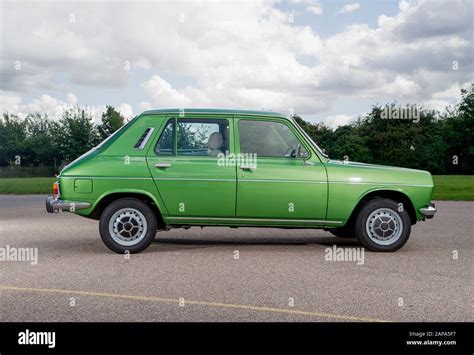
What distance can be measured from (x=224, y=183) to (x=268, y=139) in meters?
0.90

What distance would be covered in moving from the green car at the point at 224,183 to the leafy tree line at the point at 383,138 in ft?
164

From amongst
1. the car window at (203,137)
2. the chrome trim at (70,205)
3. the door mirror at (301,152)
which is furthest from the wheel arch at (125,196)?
the door mirror at (301,152)

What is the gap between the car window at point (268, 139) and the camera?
833 cm

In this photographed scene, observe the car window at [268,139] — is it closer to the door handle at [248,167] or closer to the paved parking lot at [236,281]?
the door handle at [248,167]

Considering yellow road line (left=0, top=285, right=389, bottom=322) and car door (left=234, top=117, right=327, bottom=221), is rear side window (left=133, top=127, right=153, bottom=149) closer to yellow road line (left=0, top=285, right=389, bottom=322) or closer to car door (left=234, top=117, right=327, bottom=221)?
car door (left=234, top=117, right=327, bottom=221)

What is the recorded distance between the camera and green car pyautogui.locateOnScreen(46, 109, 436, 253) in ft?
26.7

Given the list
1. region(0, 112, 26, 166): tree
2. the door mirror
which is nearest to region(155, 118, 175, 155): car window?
the door mirror

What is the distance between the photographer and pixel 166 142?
8.34 m

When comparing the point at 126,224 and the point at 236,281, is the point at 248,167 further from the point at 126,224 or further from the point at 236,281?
the point at 236,281

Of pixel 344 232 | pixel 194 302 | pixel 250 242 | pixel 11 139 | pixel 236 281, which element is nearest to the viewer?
pixel 194 302

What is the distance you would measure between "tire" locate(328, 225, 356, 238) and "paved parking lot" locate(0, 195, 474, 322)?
15cm

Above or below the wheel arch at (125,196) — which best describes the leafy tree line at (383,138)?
above

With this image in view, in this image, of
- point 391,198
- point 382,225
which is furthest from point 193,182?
point 391,198

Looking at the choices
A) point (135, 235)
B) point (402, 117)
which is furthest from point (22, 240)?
point (402, 117)
